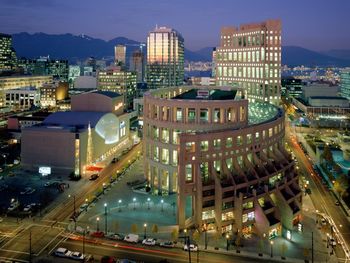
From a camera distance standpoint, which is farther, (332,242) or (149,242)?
(332,242)

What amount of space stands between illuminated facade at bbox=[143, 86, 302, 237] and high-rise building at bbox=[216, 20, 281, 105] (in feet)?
168

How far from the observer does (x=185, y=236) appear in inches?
1960

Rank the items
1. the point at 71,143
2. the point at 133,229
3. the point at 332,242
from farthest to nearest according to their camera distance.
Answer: the point at 71,143 < the point at 133,229 < the point at 332,242

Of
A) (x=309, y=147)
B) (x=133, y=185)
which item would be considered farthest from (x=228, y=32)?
(x=133, y=185)

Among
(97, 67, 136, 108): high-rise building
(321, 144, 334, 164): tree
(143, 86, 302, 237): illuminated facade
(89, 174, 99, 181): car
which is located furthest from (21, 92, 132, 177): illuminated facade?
(97, 67, 136, 108): high-rise building

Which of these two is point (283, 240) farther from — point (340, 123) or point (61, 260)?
point (340, 123)

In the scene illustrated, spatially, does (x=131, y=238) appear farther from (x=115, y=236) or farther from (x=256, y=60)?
(x=256, y=60)

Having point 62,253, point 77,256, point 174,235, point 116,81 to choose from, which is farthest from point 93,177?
point 116,81

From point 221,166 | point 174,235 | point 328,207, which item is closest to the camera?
point 174,235

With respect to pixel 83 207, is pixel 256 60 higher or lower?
higher

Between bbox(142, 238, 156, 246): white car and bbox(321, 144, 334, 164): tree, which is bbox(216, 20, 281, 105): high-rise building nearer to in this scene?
bbox(321, 144, 334, 164): tree

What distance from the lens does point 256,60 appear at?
118 metres

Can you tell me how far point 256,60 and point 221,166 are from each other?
69.7 metres

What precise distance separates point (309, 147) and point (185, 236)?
6436 centimetres
